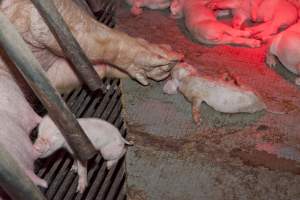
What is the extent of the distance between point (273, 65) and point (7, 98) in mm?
1918

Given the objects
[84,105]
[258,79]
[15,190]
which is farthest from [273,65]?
[15,190]

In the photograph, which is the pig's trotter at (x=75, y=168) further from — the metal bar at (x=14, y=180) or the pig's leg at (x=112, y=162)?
the metal bar at (x=14, y=180)

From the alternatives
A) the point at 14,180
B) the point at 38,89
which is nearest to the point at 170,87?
the point at 38,89

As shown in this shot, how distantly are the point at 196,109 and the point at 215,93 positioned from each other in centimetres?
16

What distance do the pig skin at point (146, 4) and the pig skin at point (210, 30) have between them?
42cm

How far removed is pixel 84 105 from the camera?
10.7 ft

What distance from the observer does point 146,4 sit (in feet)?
13.6

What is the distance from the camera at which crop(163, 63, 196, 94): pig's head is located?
3.16 meters

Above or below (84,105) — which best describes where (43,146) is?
above

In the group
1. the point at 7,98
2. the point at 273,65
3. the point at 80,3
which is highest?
the point at 7,98

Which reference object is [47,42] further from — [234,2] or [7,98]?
[234,2]

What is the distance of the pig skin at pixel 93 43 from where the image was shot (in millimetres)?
2904

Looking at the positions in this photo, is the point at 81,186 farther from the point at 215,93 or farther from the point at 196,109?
the point at 215,93

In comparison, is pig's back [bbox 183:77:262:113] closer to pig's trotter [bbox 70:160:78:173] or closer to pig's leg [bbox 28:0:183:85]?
pig's leg [bbox 28:0:183:85]
